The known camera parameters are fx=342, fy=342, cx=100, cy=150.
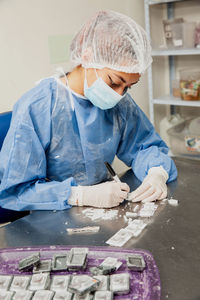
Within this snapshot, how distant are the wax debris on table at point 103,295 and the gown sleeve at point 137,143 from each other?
0.73m

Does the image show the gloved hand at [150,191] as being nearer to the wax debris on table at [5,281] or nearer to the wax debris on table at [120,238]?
the wax debris on table at [120,238]

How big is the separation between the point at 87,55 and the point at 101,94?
0.49 feet

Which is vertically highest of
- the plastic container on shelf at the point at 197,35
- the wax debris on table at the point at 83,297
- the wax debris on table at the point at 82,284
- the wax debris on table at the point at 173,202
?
the plastic container on shelf at the point at 197,35

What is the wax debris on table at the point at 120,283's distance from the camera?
739 millimetres

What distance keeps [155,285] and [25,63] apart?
1.58 metres

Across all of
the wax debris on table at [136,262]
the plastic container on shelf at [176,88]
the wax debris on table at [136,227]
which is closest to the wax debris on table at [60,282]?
the wax debris on table at [136,262]

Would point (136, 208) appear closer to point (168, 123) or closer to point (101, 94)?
point (101, 94)

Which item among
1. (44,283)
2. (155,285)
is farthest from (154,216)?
(44,283)

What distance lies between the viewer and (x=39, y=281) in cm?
77

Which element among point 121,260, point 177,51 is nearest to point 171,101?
point 177,51

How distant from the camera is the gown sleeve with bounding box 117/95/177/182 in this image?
144cm

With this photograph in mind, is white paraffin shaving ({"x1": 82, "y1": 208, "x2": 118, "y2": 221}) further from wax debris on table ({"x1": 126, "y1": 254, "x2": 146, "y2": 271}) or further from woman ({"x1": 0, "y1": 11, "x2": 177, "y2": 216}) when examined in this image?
wax debris on table ({"x1": 126, "y1": 254, "x2": 146, "y2": 271})

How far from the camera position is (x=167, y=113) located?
3170 mm

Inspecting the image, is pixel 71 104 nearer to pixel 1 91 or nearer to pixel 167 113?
pixel 1 91
